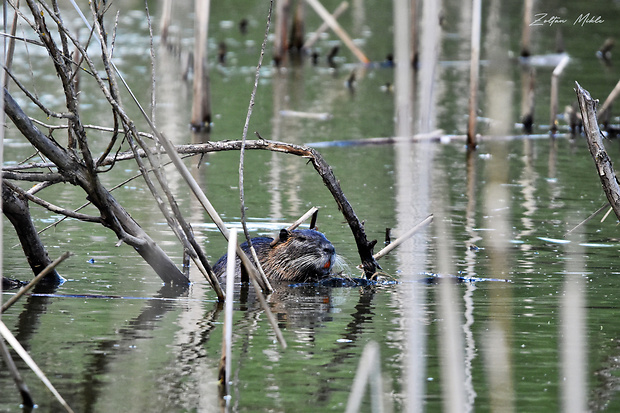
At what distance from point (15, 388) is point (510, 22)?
25109mm

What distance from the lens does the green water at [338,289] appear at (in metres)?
5.06

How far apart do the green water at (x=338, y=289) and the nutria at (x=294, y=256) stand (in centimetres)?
19

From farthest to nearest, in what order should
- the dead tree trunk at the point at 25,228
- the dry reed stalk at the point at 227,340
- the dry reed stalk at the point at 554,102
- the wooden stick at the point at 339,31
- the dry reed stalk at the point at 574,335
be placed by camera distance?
the wooden stick at the point at 339,31 → the dry reed stalk at the point at 554,102 → the dead tree trunk at the point at 25,228 → the dry reed stalk at the point at 227,340 → the dry reed stalk at the point at 574,335

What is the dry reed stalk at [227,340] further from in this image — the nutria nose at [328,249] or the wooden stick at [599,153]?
the wooden stick at [599,153]

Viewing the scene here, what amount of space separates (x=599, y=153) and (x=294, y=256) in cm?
219

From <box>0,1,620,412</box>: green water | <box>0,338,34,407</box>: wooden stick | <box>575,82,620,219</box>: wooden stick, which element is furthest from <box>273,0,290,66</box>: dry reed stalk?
<box>0,338,34,407</box>: wooden stick

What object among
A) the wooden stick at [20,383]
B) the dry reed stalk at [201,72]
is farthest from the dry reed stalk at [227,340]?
the dry reed stalk at [201,72]

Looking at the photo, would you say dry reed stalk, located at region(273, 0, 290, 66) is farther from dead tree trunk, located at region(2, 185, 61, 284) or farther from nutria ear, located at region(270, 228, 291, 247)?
dead tree trunk, located at region(2, 185, 61, 284)

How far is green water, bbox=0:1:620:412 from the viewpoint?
5.06m

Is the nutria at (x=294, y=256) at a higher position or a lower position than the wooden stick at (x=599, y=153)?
lower

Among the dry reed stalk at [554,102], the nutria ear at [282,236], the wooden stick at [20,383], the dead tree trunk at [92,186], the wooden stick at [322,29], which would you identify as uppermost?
the wooden stick at [322,29]

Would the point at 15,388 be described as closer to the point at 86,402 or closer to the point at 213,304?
the point at 86,402

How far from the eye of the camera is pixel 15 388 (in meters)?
4.89

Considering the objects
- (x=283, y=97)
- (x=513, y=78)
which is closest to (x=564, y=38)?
(x=513, y=78)
